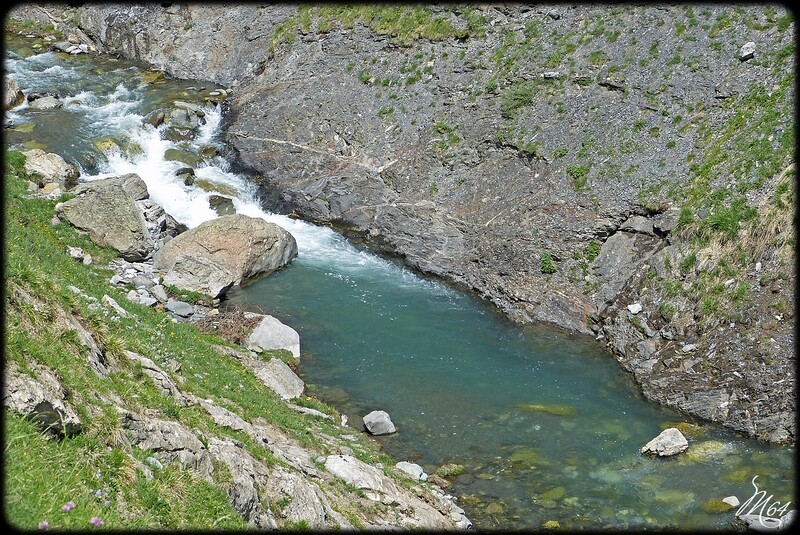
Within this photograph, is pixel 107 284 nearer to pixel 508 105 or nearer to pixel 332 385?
pixel 332 385

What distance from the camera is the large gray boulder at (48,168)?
2905 centimetres

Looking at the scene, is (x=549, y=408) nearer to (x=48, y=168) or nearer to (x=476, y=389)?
(x=476, y=389)

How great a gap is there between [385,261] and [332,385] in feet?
30.0

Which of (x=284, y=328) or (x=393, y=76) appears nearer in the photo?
(x=284, y=328)

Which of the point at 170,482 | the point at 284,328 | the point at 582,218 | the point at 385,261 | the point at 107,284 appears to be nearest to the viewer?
the point at 170,482

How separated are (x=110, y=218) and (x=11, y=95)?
1531 cm

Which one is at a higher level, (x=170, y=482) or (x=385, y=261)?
(x=170, y=482)

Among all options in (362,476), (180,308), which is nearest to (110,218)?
(180,308)

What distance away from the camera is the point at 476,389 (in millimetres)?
22125

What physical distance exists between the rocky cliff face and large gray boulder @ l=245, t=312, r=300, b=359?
26.3 feet

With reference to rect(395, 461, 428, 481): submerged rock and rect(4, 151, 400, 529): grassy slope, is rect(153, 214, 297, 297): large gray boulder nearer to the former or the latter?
rect(4, 151, 400, 529): grassy slope

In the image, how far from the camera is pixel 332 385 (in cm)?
2184

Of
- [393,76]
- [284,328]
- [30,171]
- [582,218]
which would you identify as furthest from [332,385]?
[393,76]

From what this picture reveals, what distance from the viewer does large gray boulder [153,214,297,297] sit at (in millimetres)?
25797
